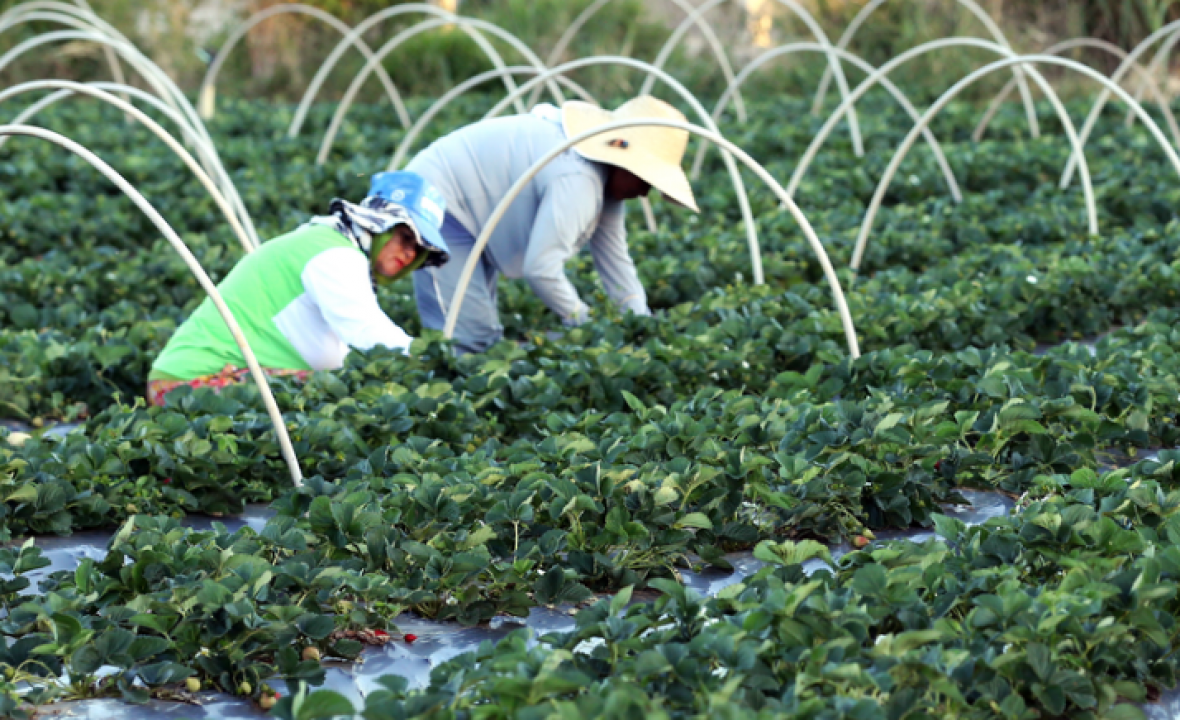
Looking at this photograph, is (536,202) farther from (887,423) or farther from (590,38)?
(590,38)

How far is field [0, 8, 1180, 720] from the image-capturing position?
2.19 metres

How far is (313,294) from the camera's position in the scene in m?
4.06

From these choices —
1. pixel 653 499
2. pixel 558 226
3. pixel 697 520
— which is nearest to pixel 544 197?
pixel 558 226

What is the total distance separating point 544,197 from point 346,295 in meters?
0.97

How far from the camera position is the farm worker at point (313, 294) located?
405cm

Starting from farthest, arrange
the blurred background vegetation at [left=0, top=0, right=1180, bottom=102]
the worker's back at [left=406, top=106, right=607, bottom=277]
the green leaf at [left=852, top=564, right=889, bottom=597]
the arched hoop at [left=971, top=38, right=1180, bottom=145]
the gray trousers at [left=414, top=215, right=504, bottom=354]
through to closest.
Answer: the blurred background vegetation at [left=0, top=0, right=1180, bottom=102] < the arched hoop at [left=971, top=38, right=1180, bottom=145] < the gray trousers at [left=414, top=215, right=504, bottom=354] < the worker's back at [left=406, top=106, right=607, bottom=277] < the green leaf at [left=852, top=564, right=889, bottom=597]

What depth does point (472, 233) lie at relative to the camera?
4.98 meters

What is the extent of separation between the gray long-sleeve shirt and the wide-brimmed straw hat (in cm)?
10

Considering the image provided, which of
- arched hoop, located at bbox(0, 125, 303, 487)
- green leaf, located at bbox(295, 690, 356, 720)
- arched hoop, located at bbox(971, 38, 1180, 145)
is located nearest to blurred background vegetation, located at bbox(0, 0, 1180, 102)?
arched hoop, located at bbox(971, 38, 1180, 145)

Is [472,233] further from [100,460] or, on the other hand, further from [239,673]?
[239,673]

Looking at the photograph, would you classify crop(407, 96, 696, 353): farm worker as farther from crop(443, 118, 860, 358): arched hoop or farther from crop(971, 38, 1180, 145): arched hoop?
crop(971, 38, 1180, 145): arched hoop

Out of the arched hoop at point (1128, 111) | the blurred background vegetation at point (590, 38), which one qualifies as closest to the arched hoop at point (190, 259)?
the arched hoop at point (1128, 111)

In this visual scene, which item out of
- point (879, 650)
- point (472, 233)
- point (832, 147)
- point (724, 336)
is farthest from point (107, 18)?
point (879, 650)

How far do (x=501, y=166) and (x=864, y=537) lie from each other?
7.74ft
